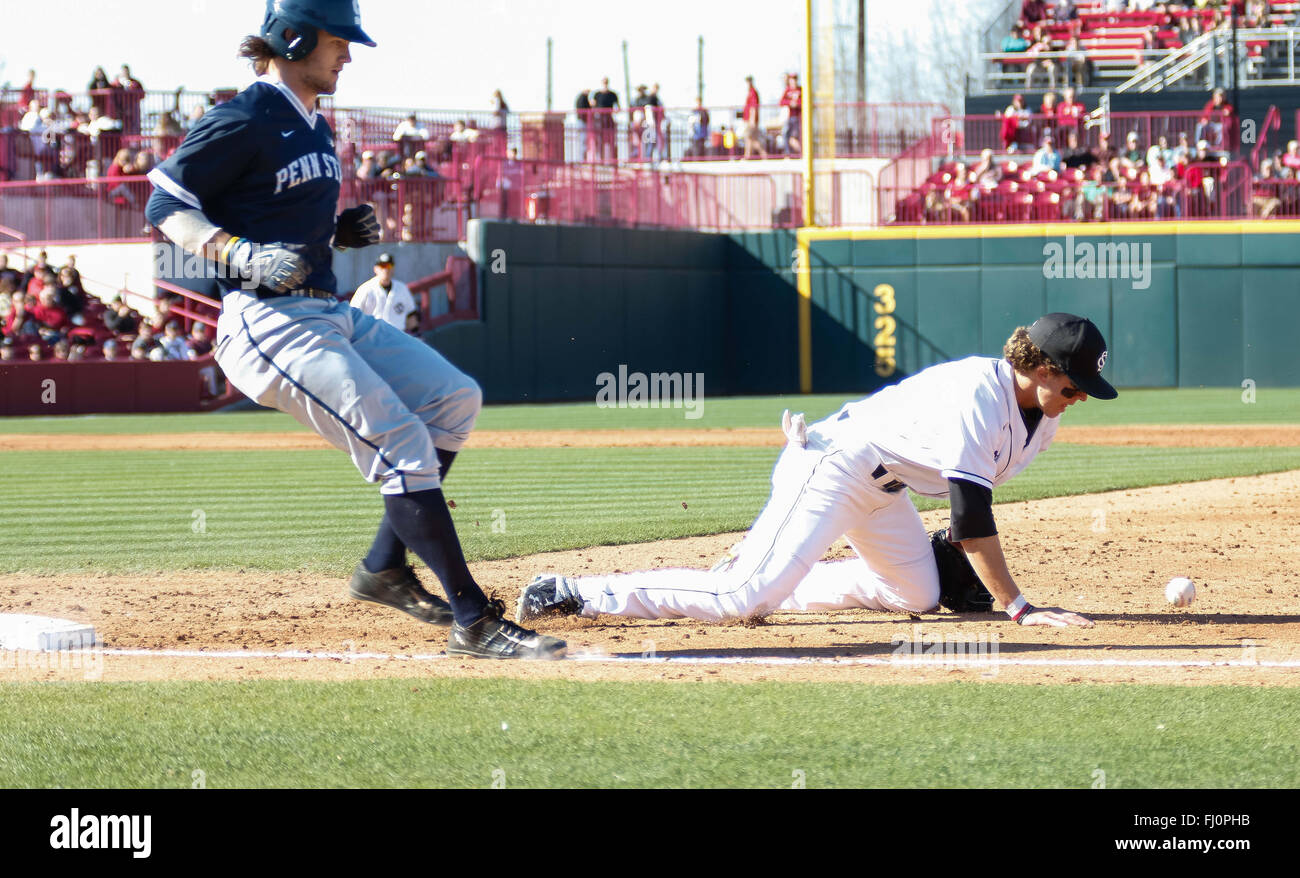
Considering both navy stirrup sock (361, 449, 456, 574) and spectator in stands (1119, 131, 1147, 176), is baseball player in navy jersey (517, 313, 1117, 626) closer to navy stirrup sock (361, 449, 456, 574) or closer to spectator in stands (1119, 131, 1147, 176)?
navy stirrup sock (361, 449, 456, 574)

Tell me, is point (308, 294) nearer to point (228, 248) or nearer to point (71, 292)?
point (228, 248)

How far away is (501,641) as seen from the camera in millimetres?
4812

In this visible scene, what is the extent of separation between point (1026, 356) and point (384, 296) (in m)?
12.0

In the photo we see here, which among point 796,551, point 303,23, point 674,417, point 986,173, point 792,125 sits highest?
point 792,125

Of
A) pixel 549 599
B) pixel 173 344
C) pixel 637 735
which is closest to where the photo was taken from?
pixel 637 735

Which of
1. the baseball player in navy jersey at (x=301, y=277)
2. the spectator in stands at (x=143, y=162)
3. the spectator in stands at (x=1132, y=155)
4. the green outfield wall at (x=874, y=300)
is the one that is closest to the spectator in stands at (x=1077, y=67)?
the spectator in stands at (x=1132, y=155)

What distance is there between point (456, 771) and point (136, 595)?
3567mm

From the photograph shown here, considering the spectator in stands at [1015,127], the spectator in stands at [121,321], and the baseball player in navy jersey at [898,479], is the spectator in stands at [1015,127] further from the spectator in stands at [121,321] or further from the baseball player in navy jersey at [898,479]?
the baseball player in navy jersey at [898,479]

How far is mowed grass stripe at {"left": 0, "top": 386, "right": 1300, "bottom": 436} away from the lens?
18547 millimetres

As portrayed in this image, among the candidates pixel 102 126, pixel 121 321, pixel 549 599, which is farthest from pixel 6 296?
pixel 549 599

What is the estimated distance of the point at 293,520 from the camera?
31.1ft

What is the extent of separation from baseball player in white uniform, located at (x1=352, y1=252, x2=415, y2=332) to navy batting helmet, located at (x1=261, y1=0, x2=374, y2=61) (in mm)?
11187

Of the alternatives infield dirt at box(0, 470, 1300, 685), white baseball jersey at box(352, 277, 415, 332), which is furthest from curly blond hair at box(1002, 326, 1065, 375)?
white baseball jersey at box(352, 277, 415, 332)
